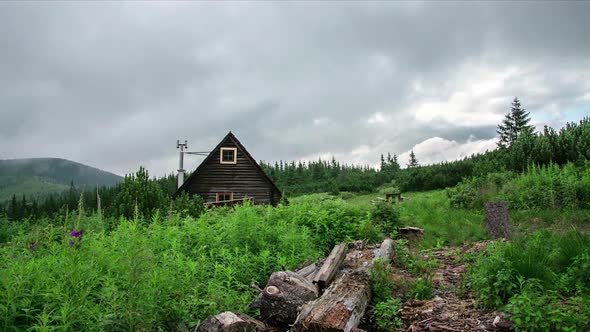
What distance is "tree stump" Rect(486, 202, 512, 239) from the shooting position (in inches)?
344

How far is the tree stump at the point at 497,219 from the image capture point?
8.73 meters

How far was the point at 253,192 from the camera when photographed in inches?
1033

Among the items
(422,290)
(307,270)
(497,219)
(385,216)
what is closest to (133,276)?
(307,270)

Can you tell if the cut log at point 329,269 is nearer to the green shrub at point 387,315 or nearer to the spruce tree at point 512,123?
the green shrub at point 387,315

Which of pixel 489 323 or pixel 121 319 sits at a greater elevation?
pixel 121 319

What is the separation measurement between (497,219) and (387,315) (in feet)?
18.5

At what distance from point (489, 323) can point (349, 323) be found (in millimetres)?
1672

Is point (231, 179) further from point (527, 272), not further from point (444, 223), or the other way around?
point (527, 272)

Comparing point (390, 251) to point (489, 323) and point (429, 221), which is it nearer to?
point (489, 323)

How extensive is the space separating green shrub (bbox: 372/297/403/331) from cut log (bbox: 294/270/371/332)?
0.60 ft

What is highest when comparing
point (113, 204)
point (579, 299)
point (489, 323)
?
point (113, 204)

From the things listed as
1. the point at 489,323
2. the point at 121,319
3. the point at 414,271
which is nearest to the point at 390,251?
the point at 414,271

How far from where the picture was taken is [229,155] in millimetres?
26266

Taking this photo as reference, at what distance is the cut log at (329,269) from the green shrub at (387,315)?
82 centimetres
